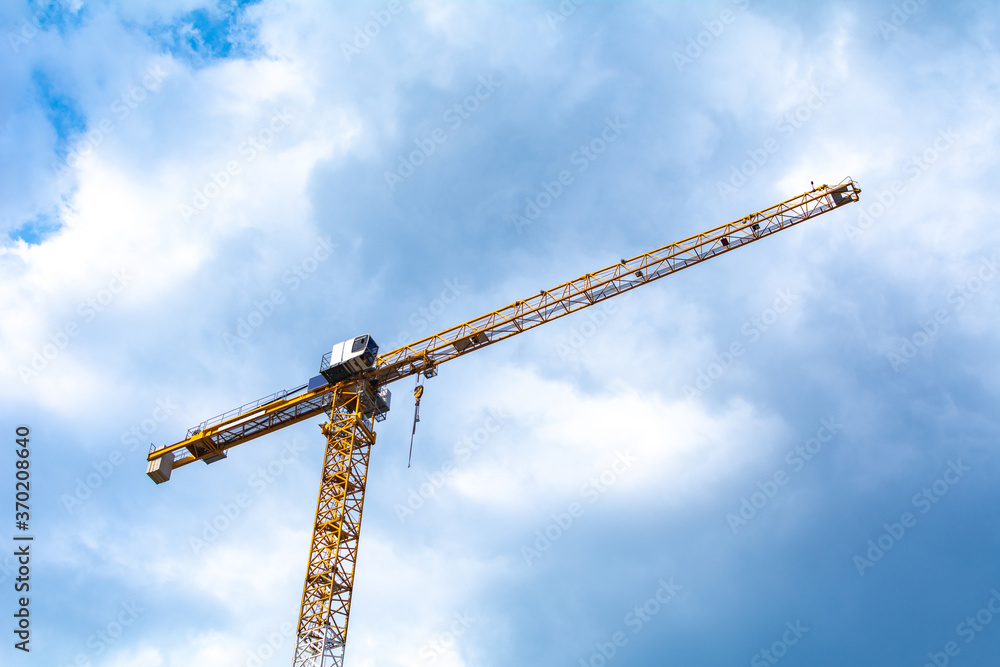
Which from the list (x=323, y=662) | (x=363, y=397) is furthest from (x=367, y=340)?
(x=323, y=662)

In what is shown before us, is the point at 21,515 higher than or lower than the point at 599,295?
lower

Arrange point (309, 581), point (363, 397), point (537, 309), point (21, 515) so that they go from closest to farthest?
1. point (21, 515)
2. point (309, 581)
3. point (363, 397)
4. point (537, 309)

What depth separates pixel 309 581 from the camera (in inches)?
2029

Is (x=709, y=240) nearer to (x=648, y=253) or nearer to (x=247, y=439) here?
(x=648, y=253)

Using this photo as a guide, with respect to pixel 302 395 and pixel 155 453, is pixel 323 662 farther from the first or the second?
pixel 155 453

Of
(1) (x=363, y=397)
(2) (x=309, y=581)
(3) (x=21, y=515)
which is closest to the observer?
(3) (x=21, y=515)

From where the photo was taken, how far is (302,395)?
5903cm

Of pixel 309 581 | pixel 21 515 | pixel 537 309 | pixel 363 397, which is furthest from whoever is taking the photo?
pixel 537 309

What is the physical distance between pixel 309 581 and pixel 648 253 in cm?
2969

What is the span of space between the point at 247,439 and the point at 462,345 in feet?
50.4

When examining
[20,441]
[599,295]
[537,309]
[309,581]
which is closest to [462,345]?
[537,309]

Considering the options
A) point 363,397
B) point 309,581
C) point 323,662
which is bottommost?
point 323,662

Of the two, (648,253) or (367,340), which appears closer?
(367,340)

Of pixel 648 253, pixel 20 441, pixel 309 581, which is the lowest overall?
pixel 309 581
